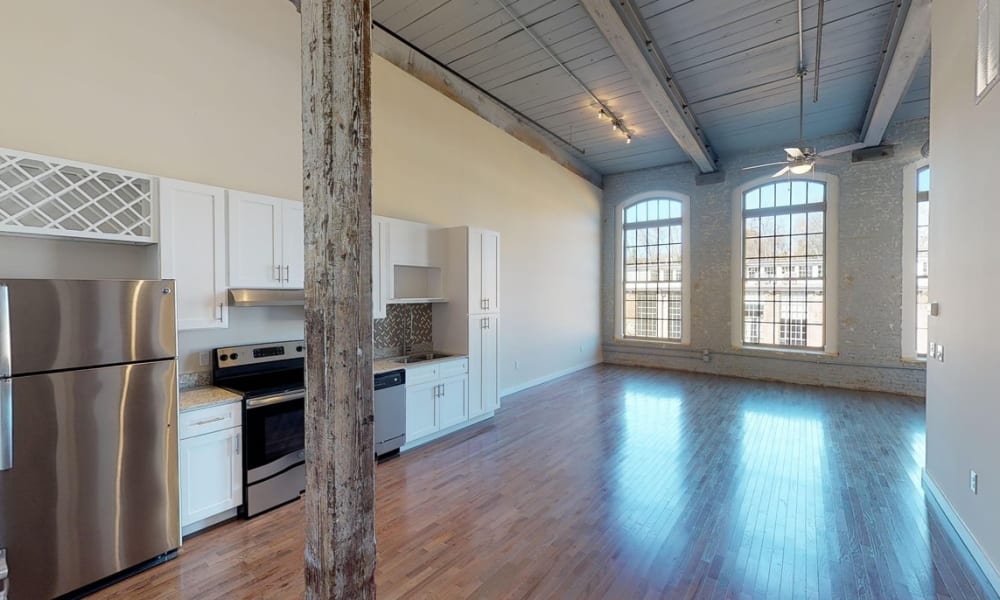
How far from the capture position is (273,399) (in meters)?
3.08

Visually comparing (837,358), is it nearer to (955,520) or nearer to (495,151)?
(955,520)

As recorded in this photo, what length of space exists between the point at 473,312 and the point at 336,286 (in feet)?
10.6

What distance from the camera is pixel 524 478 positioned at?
141 inches

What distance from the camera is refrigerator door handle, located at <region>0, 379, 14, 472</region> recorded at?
195cm

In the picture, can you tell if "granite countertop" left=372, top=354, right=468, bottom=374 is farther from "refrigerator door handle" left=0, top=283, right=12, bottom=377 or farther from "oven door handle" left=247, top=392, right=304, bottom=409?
"refrigerator door handle" left=0, top=283, right=12, bottom=377

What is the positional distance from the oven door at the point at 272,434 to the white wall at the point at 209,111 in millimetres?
666

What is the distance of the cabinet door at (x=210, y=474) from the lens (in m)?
2.66

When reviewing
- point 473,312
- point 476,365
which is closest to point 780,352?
point 476,365

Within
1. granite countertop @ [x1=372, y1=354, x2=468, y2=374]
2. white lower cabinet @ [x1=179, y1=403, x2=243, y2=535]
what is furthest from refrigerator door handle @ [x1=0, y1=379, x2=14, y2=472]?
granite countertop @ [x1=372, y1=354, x2=468, y2=374]

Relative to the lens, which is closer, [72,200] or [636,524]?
[72,200]

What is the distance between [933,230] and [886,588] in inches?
107

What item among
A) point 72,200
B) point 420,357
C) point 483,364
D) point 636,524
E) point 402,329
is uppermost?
point 72,200

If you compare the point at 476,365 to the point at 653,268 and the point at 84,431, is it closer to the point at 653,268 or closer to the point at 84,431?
the point at 84,431

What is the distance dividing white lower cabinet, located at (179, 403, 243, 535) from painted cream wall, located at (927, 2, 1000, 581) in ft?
14.8
